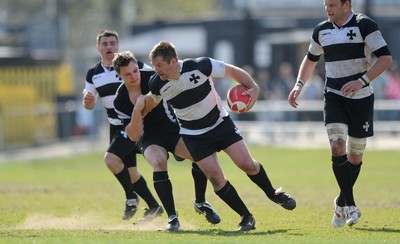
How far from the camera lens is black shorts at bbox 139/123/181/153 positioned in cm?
1164

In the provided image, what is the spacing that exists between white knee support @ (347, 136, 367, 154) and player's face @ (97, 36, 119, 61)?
10.6ft

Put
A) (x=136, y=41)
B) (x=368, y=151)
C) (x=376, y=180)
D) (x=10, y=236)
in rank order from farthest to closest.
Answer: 1. (x=136, y=41)
2. (x=368, y=151)
3. (x=376, y=180)
4. (x=10, y=236)

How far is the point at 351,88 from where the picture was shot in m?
10.8

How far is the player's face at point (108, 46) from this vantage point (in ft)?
42.0

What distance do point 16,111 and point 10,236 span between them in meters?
16.0

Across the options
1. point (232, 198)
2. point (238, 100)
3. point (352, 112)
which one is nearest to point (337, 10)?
point (352, 112)

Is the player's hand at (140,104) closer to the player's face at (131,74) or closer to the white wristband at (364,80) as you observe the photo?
the player's face at (131,74)

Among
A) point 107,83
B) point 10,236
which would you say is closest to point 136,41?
point 107,83

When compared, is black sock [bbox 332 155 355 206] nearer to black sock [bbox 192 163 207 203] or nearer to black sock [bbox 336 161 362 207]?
black sock [bbox 336 161 362 207]

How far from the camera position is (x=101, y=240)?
9852mm

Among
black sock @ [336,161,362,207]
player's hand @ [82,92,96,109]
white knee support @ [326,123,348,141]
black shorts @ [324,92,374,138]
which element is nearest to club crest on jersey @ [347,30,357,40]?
black shorts @ [324,92,374,138]

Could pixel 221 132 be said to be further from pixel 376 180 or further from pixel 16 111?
pixel 16 111

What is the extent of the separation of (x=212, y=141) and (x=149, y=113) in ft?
3.56

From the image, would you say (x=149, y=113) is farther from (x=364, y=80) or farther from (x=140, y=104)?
(x=364, y=80)
